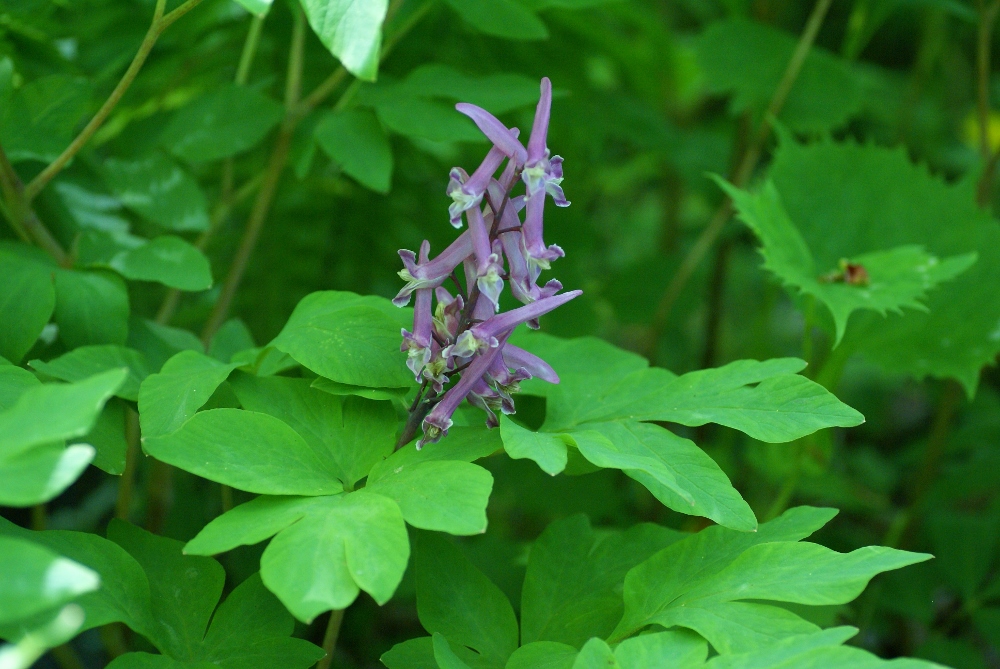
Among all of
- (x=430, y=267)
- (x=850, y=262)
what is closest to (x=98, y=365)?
(x=430, y=267)

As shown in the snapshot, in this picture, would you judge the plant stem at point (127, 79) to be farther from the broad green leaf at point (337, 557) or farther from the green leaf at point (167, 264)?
the broad green leaf at point (337, 557)

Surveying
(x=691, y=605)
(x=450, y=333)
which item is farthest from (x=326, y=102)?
(x=691, y=605)

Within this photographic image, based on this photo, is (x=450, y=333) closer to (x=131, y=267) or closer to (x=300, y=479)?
(x=300, y=479)

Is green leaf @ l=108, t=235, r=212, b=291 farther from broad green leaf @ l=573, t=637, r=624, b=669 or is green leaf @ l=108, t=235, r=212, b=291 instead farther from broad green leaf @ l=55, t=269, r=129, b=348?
broad green leaf @ l=573, t=637, r=624, b=669

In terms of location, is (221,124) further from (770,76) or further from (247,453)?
(770,76)

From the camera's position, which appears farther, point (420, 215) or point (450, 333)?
point (420, 215)

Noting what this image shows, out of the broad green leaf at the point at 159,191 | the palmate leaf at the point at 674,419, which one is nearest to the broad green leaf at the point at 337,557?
the palmate leaf at the point at 674,419
